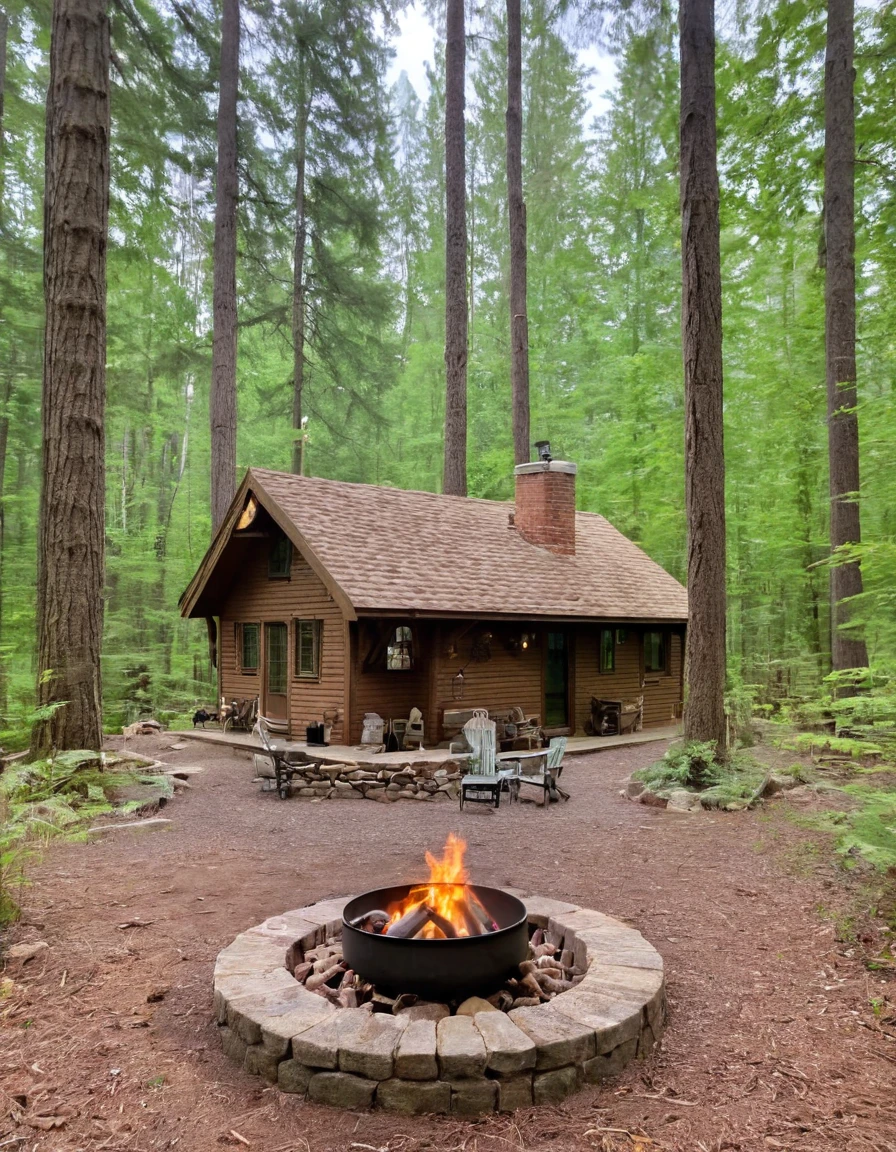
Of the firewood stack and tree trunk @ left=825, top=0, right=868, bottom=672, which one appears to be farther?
tree trunk @ left=825, top=0, right=868, bottom=672

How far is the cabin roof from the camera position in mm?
11891

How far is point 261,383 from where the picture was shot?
81.7ft

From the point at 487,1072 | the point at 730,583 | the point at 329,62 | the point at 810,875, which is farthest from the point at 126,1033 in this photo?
the point at 329,62

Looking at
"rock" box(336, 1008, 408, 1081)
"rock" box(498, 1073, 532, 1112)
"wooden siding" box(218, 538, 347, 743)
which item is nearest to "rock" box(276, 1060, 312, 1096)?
"rock" box(336, 1008, 408, 1081)

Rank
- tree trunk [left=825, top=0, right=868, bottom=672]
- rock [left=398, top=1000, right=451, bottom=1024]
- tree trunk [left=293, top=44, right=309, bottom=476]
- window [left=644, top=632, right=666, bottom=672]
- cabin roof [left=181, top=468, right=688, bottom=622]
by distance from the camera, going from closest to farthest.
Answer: rock [left=398, top=1000, right=451, bottom=1024] < tree trunk [left=825, top=0, right=868, bottom=672] < cabin roof [left=181, top=468, right=688, bottom=622] < window [left=644, top=632, right=666, bottom=672] < tree trunk [left=293, top=44, right=309, bottom=476]

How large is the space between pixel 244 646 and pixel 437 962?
40.2 feet

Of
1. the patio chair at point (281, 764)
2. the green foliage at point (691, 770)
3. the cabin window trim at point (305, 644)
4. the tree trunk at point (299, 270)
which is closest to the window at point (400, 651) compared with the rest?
the cabin window trim at point (305, 644)

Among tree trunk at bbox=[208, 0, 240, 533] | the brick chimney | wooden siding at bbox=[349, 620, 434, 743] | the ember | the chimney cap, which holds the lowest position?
the ember

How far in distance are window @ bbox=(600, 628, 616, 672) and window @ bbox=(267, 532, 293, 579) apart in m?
6.59

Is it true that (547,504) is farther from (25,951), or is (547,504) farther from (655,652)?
(25,951)

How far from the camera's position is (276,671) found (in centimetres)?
1411

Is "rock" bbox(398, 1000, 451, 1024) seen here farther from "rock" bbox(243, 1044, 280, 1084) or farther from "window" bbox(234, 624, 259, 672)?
"window" bbox(234, 624, 259, 672)

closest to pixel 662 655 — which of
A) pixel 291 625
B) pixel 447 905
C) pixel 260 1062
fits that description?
pixel 291 625

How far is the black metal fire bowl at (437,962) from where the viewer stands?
3504 mm
